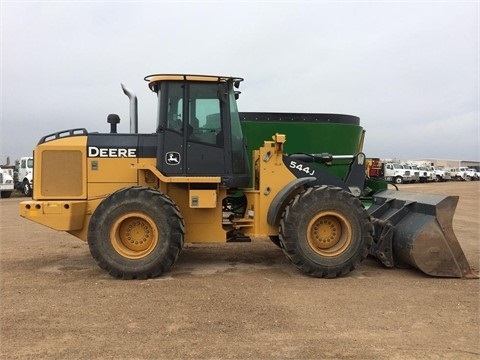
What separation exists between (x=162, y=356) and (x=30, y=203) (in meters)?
3.63

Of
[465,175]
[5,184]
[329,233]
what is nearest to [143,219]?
[329,233]

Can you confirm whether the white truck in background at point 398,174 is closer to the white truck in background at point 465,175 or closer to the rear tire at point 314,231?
the white truck in background at point 465,175

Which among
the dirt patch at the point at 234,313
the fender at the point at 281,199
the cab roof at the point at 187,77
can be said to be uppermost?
the cab roof at the point at 187,77

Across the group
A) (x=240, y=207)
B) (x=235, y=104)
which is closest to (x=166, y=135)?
(x=235, y=104)

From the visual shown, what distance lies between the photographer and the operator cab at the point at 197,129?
6.59m

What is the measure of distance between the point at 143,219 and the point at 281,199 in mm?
1914

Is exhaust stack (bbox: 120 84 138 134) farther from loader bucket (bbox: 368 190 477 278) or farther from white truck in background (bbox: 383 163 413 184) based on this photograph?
white truck in background (bbox: 383 163 413 184)

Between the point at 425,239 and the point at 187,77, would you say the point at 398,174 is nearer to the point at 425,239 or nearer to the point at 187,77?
the point at 425,239

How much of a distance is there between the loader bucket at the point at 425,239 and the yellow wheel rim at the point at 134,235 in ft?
10.8

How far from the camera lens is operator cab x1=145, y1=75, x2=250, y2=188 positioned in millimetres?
6590

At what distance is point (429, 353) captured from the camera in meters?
3.89

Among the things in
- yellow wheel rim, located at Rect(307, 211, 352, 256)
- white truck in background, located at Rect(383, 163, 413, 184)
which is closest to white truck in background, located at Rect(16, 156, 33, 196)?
yellow wheel rim, located at Rect(307, 211, 352, 256)

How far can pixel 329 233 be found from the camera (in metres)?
6.57

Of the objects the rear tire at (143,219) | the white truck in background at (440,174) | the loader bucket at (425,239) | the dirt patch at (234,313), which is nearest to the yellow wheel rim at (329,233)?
the dirt patch at (234,313)
